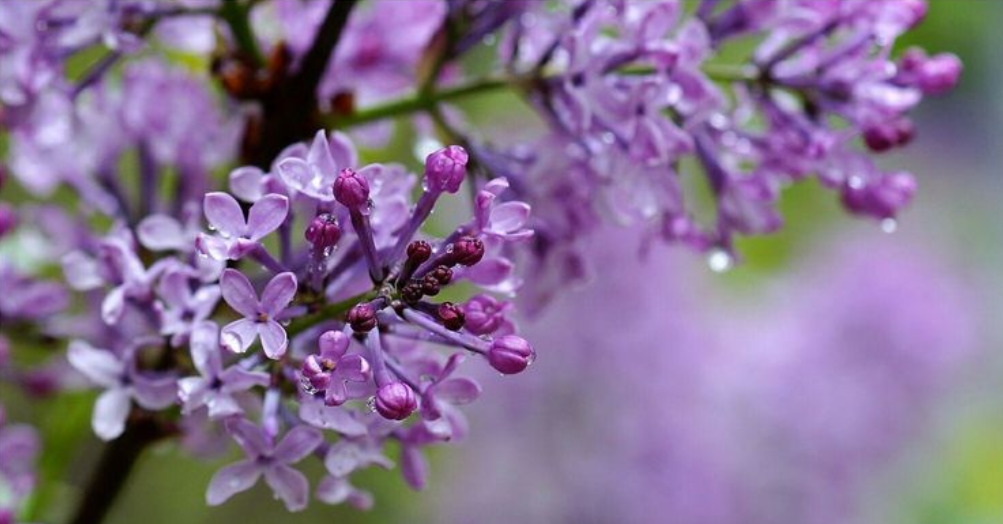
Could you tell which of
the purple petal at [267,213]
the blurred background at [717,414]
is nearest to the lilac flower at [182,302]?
the purple petal at [267,213]

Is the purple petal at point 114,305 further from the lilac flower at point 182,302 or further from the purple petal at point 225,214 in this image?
the purple petal at point 225,214

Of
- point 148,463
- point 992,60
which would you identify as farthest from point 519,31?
point 992,60

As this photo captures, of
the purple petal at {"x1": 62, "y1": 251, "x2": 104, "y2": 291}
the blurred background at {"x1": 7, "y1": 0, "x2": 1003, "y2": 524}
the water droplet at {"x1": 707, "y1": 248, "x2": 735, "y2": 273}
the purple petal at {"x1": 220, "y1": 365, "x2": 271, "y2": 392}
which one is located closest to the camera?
the purple petal at {"x1": 220, "y1": 365, "x2": 271, "y2": 392}

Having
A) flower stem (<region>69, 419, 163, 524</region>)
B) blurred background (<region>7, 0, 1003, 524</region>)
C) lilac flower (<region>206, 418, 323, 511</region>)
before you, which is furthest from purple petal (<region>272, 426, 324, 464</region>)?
blurred background (<region>7, 0, 1003, 524</region>)

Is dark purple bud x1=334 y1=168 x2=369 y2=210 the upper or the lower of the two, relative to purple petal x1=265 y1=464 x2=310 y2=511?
upper

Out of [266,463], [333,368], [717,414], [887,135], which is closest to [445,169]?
[333,368]

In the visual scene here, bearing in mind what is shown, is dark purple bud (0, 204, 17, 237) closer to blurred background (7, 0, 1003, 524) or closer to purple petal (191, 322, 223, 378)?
purple petal (191, 322, 223, 378)
